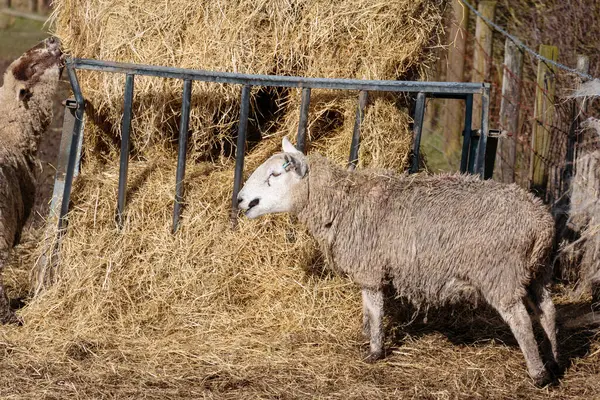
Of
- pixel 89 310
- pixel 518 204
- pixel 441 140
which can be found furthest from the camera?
pixel 441 140

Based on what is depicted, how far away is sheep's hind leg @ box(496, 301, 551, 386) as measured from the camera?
17.0 feet

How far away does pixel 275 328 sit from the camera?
6031 mm

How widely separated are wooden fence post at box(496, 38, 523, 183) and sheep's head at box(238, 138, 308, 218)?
2980 mm

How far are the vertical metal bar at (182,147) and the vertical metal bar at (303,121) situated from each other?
0.76m

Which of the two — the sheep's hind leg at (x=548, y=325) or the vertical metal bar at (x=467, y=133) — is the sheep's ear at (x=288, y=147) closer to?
the vertical metal bar at (x=467, y=133)

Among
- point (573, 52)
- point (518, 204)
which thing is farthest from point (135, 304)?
point (573, 52)

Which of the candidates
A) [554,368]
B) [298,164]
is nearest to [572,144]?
[554,368]

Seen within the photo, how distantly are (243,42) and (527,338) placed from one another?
2.79 m

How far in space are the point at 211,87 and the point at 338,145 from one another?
100 cm

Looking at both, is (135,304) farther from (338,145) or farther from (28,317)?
(338,145)

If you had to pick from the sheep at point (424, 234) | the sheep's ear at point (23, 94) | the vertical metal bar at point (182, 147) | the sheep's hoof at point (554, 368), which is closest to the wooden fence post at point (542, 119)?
the sheep at point (424, 234)

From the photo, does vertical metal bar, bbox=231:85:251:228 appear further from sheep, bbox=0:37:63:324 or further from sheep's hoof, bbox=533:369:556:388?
sheep's hoof, bbox=533:369:556:388

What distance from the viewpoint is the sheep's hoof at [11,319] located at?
6.05 m

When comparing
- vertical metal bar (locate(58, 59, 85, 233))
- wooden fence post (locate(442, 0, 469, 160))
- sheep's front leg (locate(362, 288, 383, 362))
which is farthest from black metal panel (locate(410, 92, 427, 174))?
wooden fence post (locate(442, 0, 469, 160))
